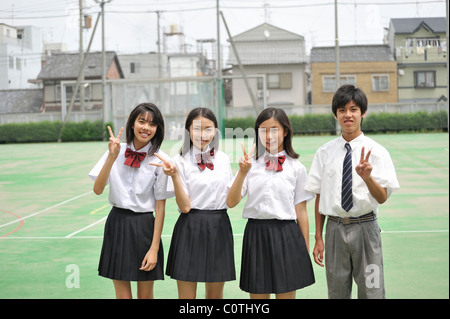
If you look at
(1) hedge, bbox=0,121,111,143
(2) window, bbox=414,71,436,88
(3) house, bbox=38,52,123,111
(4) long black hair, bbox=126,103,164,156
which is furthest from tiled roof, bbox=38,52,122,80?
(4) long black hair, bbox=126,103,164,156

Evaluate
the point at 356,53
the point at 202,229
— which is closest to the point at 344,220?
the point at 202,229

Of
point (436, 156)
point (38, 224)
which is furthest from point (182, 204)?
point (436, 156)

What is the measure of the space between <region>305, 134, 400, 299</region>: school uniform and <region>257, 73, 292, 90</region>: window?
80.2 feet

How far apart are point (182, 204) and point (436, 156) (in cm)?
1015

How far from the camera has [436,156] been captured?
38.1 feet

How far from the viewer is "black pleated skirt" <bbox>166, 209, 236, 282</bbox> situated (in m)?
2.49

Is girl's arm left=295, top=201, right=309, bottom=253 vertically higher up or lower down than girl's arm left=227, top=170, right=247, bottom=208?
lower down

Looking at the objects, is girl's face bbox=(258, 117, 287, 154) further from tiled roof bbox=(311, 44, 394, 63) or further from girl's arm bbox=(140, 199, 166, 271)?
tiled roof bbox=(311, 44, 394, 63)

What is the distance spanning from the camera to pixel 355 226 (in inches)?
95.5

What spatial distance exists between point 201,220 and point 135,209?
29cm

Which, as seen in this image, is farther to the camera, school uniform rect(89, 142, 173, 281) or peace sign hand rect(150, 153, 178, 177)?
school uniform rect(89, 142, 173, 281)

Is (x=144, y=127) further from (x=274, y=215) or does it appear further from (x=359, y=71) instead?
(x=359, y=71)

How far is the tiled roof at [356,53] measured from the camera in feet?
80.5

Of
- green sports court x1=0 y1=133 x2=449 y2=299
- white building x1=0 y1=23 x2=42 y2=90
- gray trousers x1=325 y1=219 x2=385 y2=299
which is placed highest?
white building x1=0 y1=23 x2=42 y2=90
